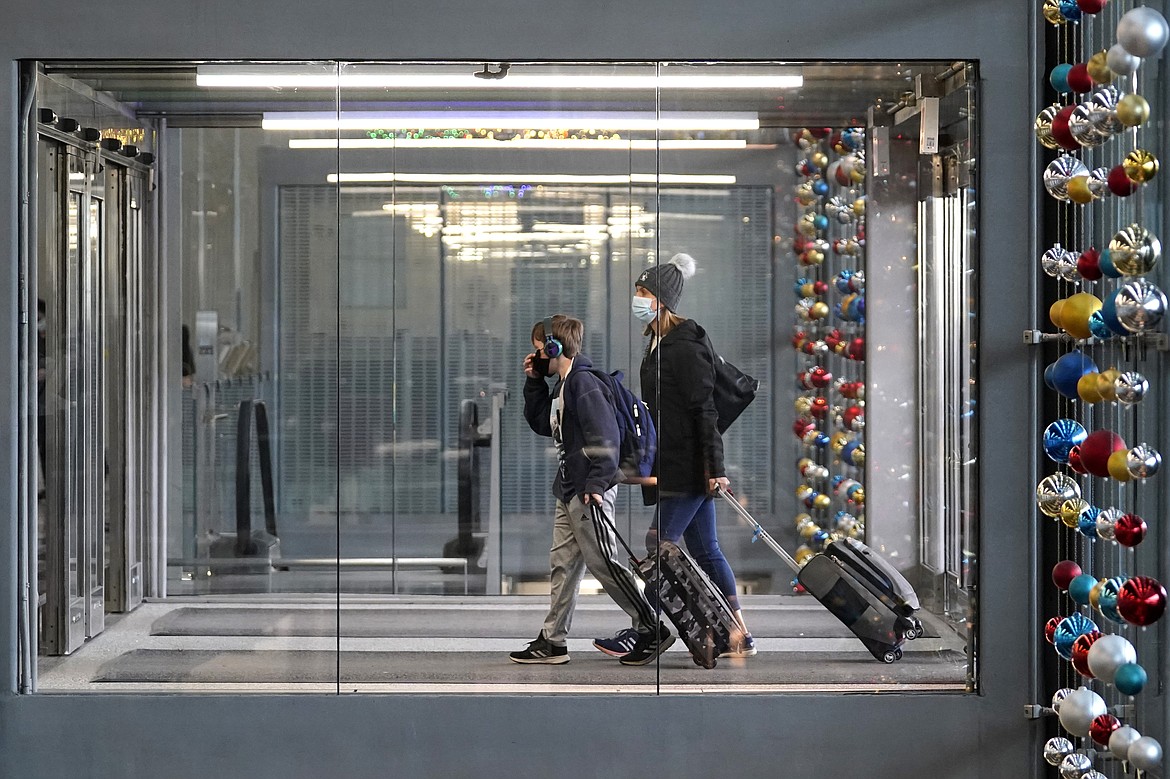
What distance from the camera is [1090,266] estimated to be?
3.24m

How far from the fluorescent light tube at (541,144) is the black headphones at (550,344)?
1.87ft

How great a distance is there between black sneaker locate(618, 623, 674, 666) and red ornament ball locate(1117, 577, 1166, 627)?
1.60 meters

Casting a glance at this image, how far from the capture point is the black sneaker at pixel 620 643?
422cm

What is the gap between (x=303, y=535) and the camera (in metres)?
4.36

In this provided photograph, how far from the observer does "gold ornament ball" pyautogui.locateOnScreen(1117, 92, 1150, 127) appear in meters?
2.94

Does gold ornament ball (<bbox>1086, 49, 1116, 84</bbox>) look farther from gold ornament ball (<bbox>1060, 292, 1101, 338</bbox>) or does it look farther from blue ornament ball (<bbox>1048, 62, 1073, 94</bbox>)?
gold ornament ball (<bbox>1060, 292, 1101, 338</bbox>)

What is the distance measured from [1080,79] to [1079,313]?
1.91 ft

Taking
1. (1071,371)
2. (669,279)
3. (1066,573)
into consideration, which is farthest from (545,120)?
(1066,573)

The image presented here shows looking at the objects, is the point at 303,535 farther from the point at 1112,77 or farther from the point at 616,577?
the point at 1112,77

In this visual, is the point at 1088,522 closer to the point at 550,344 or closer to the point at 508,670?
the point at 550,344

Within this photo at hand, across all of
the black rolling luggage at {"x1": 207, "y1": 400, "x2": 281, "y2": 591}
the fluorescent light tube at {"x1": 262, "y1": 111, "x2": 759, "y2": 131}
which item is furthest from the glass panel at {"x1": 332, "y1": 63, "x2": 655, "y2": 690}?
the black rolling luggage at {"x1": 207, "y1": 400, "x2": 281, "y2": 591}

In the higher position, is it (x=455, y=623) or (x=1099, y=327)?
(x=1099, y=327)

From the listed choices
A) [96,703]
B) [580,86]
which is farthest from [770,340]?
[96,703]

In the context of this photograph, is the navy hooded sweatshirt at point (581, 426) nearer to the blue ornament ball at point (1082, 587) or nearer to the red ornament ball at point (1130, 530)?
the blue ornament ball at point (1082, 587)
